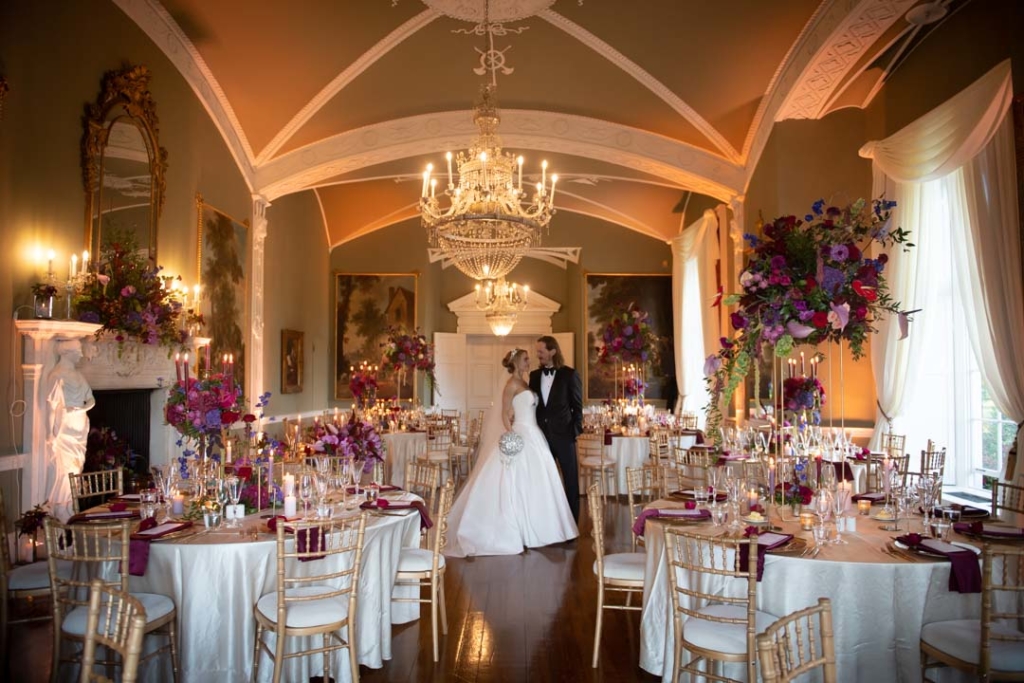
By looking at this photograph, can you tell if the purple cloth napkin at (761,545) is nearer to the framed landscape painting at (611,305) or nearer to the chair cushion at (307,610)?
the chair cushion at (307,610)

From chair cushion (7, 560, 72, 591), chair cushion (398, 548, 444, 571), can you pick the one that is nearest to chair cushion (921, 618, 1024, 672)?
chair cushion (398, 548, 444, 571)

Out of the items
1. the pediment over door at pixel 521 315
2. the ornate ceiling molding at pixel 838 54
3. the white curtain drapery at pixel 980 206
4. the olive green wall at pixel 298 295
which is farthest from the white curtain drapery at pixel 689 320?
the olive green wall at pixel 298 295

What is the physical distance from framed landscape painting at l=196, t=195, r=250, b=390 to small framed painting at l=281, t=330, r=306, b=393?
6.12 ft

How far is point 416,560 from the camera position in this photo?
478 centimetres

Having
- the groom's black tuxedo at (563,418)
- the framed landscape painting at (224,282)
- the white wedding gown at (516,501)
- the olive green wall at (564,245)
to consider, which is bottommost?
the white wedding gown at (516,501)

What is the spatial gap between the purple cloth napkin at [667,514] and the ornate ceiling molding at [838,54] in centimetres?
509

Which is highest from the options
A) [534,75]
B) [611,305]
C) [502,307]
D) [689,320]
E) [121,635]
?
[534,75]

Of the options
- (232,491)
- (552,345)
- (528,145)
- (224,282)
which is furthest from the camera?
(528,145)

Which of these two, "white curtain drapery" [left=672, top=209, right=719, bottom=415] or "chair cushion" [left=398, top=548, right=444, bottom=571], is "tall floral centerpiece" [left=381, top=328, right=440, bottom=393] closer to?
"white curtain drapery" [left=672, top=209, right=719, bottom=415]

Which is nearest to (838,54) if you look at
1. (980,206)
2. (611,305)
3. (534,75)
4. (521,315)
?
(980,206)

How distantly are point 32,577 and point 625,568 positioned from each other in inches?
138

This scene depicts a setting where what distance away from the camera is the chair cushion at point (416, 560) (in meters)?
4.72

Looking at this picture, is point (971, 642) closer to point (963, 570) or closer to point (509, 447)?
point (963, 570)

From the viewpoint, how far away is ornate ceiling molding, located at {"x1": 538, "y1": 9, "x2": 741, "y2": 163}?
321 inches
